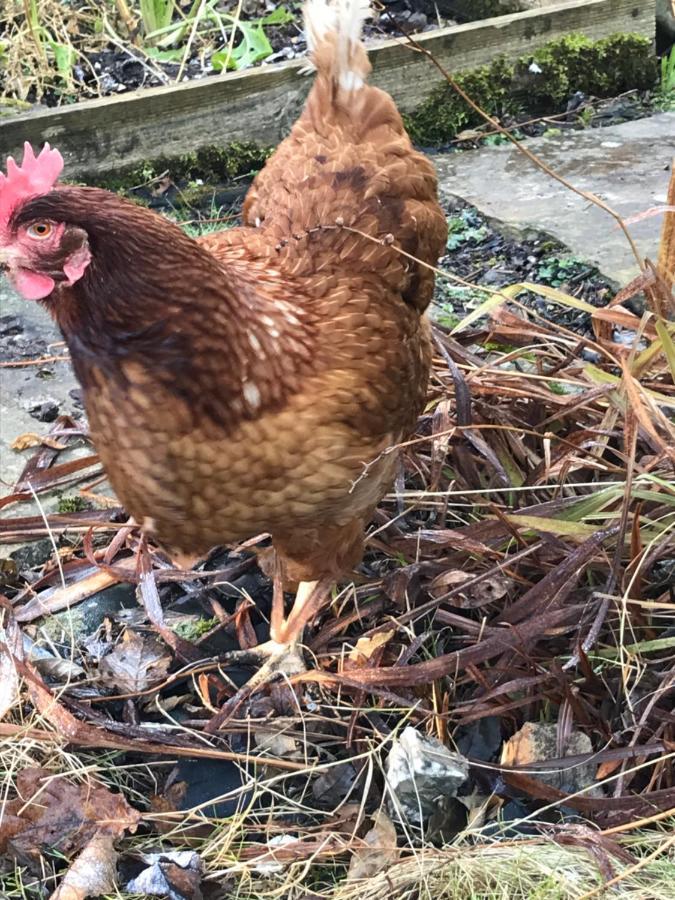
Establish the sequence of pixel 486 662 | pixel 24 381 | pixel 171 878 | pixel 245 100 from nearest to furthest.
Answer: pixel 171 878 < pixel 486 662 < pixel 24 381 < pixel 245 100

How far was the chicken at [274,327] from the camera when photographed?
168cm

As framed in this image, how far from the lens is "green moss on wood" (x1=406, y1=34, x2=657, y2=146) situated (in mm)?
4430

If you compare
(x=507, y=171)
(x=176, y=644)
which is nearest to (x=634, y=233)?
(x=507, y=171)

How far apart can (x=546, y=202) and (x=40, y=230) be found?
8.41 feet

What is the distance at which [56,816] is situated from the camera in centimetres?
194

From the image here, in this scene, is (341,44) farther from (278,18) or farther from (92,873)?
(278,18)

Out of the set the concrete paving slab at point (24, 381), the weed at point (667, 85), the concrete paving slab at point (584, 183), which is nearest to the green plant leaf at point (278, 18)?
the concrete paving slab at point (584, 183)

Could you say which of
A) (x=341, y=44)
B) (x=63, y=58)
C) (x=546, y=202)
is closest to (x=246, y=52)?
(x=63, y=58)

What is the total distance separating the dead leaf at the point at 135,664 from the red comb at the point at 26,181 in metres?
1.07

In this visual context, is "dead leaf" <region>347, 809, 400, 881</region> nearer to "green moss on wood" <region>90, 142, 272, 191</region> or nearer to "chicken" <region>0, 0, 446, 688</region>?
"chicken" <region>0, 0, 446, 688</region>

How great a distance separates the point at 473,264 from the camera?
3.56 meters

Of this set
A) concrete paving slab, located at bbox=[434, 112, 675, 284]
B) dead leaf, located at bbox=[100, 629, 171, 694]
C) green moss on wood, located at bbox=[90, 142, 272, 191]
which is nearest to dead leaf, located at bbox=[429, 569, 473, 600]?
dead leaf, located at bbox=[100, 629, 171, 694]

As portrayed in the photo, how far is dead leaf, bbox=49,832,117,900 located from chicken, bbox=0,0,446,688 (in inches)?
22.6

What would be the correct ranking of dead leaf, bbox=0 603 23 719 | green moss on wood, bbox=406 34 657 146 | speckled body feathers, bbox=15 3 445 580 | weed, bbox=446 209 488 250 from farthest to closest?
green moss on wood, bbox=406 34 657 146 < weed, bbox=446 209 488 250 < dead leaf, bbox=0 603 23 719 < speckled body feathers, bbox=15 3 445 580
